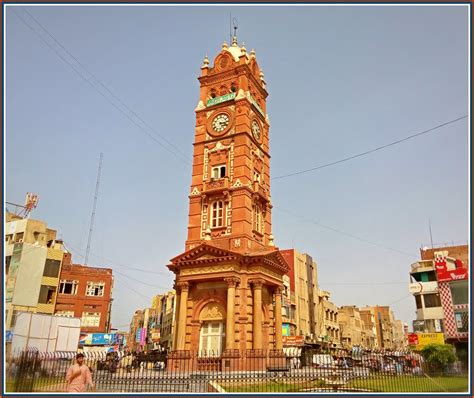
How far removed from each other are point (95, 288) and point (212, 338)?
78.5 feet

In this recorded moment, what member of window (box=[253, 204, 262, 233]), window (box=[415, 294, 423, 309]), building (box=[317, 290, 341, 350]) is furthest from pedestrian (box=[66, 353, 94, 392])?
building (box=[317, 290, 341, 350])

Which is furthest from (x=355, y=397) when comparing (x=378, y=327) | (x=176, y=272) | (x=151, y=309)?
(x=378, y=327)

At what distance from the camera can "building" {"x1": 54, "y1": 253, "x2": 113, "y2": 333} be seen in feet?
145

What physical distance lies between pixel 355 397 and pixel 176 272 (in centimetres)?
1954

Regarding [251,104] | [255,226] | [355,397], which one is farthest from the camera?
[251,104]

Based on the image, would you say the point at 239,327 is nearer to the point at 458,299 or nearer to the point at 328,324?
the point at 458,299

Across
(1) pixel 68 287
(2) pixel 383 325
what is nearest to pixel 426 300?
(1) pixel 68 287

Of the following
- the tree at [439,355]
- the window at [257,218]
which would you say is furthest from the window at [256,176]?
the tree at [439,355]

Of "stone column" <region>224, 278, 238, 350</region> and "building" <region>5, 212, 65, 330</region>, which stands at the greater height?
"building" <region>5, 212, 65, 330</region>

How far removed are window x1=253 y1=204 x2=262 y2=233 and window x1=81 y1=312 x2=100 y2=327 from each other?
960 inches

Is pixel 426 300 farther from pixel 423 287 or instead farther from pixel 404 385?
pixel 404 385

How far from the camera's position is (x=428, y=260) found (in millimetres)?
49438

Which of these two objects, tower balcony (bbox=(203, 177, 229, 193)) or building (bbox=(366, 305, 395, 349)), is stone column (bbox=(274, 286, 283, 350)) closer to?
tower balcony (bbox=(203, 177, 229, 193))

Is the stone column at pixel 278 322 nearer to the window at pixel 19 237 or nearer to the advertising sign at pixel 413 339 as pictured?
the advertising sign at pixel 413 339
